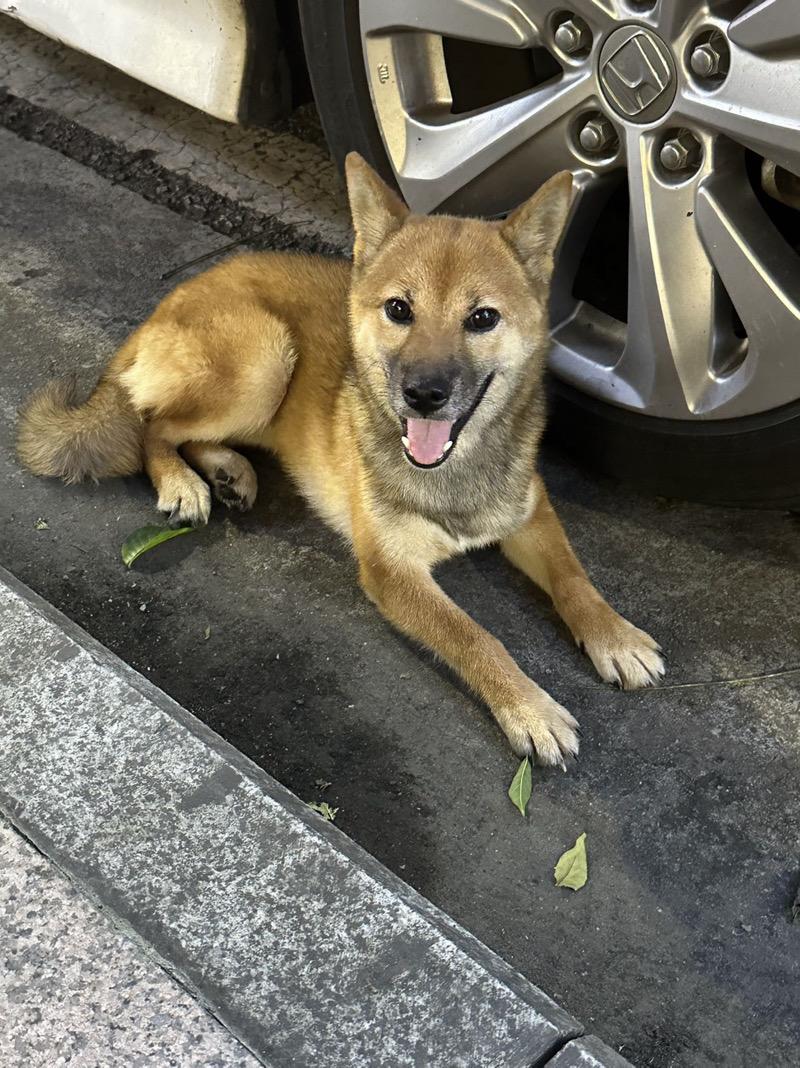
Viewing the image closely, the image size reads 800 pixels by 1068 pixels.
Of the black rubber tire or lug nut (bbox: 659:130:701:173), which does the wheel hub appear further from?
the black rubber tire

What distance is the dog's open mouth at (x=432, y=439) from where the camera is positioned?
8.64ft

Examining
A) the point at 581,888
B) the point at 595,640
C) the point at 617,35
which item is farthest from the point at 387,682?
the point at 617,35

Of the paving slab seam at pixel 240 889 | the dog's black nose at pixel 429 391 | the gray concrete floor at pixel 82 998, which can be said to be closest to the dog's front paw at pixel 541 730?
the paving slab seam at pixel 240 889

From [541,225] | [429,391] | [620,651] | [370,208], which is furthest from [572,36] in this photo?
[620,651]

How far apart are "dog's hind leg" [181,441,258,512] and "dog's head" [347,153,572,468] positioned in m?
0.67

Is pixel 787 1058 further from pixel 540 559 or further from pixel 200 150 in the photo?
pixel 200 150

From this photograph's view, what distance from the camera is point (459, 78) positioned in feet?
9.98

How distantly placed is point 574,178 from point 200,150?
2478 mm

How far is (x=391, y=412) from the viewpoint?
278 cm

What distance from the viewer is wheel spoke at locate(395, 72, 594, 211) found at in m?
2.68

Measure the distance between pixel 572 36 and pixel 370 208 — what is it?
64cm

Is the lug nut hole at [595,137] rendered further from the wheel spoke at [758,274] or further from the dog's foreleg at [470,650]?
the dog's foreleg at [470,650]

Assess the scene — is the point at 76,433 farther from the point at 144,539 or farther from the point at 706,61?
the point at 706,61

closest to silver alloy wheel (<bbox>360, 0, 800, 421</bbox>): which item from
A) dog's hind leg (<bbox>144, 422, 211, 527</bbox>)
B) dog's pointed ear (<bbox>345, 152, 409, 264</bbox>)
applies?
dog's pointed ear (<bbox>345, 152, 409, 264</bbox>)
